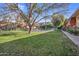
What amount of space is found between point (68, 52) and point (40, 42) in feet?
1.18

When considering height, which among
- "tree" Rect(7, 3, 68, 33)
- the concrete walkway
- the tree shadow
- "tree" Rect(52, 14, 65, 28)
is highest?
"tree" Rect(7, 3, 68, 33)

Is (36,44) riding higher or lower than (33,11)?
lower

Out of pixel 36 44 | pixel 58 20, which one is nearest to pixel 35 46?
pixel 36 44

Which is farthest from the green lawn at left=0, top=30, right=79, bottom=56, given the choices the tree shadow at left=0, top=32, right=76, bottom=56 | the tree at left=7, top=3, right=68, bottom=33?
the tree at left=7, top=3, right=68, bottom=33

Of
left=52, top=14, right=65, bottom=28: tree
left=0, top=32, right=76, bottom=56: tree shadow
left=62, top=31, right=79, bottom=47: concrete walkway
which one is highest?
left=52, top=14, right=65, bottom=28: tree

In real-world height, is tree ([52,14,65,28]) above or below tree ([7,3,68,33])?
below

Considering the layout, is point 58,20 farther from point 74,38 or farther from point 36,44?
point 36,44

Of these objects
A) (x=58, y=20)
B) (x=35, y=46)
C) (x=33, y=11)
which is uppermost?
(x=33, y=11)

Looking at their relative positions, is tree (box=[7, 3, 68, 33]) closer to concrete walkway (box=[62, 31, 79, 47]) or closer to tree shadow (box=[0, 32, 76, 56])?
tree shadow (box=[0, 32, 76, 56])

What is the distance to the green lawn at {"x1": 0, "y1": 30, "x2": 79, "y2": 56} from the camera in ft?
8.57

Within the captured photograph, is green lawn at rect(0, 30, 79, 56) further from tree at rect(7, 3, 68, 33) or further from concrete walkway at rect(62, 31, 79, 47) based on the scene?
tree at rect(7, 3, 68, 33)

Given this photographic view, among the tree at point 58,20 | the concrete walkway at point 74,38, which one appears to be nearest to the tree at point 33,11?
the tree at point 58,20

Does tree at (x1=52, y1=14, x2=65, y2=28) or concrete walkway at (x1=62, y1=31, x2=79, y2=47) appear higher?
tree at (x1=52, y1=14, x2=65, y2=28)

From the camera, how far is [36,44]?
2.65 meters
